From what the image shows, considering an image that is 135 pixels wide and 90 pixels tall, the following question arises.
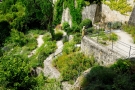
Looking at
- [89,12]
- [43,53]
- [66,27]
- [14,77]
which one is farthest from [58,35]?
[14,77]

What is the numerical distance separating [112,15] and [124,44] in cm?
671

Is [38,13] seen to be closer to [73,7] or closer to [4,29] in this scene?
[4,29]

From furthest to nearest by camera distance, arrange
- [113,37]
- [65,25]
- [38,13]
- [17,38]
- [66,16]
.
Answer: [38,13], [66,16], [17,38], [65,25], [113,37]

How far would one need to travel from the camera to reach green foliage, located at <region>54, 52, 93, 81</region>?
57.5ft

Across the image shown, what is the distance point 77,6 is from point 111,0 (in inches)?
140

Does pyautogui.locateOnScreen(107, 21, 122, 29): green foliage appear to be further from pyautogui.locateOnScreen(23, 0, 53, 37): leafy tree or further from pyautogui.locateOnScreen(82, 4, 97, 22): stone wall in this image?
pyautogui.locateOnScreen(23, 0, 53, 37): leafy tree

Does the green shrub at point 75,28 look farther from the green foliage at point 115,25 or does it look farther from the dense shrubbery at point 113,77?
the dense shrubbery at point 113,77

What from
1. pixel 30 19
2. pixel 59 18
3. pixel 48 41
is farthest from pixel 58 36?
pixel 30 19

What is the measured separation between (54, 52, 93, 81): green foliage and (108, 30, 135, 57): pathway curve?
6.56 ft

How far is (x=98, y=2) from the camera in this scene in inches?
A: 982

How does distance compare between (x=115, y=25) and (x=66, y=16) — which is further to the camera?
(x=66, y=16)

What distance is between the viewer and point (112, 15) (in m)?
23.9

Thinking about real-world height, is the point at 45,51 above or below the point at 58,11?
below

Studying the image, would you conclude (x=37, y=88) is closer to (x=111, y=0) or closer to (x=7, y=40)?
(x=111, y=0)
